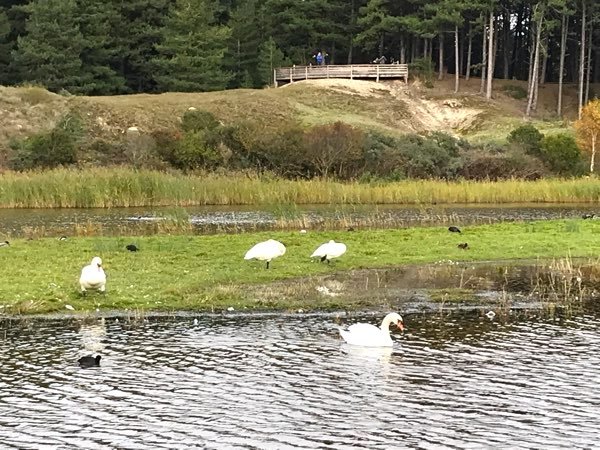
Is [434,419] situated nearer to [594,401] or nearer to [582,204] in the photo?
[594,401]

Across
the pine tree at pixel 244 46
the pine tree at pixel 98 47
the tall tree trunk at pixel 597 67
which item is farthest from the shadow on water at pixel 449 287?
the tall tree trunk at pixel 597 67

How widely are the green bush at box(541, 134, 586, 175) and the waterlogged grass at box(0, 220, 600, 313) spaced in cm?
2866

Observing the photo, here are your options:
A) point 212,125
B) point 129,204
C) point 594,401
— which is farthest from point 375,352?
point 212,125

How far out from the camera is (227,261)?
24.8 metres

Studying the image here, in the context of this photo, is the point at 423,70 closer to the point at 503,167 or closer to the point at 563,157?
the point at 563,157

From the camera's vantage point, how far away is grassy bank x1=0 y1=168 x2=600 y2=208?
4356 cm

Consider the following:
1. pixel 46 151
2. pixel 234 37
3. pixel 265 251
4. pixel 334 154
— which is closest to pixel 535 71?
pixel 334 154

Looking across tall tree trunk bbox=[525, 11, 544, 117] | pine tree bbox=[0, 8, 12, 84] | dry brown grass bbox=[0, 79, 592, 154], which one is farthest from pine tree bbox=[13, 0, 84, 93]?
tall tree trunk bbox=[525, 11, 544, 117]

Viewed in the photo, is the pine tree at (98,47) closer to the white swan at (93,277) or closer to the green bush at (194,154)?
the green bush at (194,154)

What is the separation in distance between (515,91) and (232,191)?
2017 inches

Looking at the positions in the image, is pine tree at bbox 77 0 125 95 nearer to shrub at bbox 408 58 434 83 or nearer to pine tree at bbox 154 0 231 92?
pine tree at bbox 154 0 231 92

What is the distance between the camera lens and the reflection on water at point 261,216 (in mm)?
35000

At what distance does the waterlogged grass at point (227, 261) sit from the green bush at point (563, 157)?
1128 inches

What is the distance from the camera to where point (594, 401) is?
12.8m
